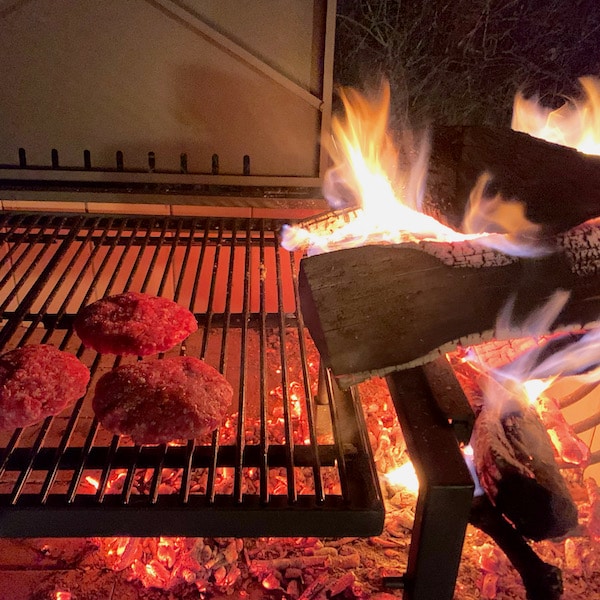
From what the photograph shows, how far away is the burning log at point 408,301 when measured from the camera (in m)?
1.22

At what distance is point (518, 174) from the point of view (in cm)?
150

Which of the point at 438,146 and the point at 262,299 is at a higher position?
the point at 438,146

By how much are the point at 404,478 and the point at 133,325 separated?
46.9 inches

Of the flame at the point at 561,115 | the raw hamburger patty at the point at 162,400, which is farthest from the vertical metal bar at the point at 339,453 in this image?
the flame at the point at 561,115

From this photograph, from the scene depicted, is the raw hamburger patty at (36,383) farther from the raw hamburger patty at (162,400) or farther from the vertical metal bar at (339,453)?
the vertical metal bar at (339,453)

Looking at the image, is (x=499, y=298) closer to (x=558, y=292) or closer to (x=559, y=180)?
(x=558, y=292)

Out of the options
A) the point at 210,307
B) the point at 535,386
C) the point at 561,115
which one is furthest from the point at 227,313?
the point at 561,115

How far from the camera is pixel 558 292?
52.1 inches

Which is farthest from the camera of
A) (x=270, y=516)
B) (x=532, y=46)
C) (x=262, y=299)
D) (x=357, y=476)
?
(x=532, y=46)

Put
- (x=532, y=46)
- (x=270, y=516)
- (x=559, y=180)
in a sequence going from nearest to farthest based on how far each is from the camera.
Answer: (x=270, y=516) → (x=559, y=180) → (x=532, y=46)

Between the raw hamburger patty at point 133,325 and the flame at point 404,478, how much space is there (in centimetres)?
100

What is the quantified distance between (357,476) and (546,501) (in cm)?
40

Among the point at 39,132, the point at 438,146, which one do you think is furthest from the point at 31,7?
the point at 438,146

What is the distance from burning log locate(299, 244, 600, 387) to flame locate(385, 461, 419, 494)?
3.26 ft
